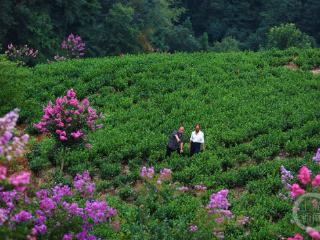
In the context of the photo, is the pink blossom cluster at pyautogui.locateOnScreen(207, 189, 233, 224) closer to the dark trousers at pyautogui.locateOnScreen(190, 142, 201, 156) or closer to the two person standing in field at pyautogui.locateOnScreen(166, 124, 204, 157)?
the two person standing in field at pyautogui.locateOnScreen(166, 124, 204, 157)

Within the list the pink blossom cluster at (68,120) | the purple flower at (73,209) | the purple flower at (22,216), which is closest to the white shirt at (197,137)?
the pink blossom cluster at (68,120)

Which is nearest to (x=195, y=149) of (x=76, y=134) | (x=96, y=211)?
(x=76, y=134)

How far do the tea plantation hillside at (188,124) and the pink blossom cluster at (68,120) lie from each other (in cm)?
241

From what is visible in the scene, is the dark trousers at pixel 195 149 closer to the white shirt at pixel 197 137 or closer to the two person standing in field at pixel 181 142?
the two person standing in field at pixel 181 142

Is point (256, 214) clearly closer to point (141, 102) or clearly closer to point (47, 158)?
point (47, 158)

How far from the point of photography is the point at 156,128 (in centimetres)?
2338

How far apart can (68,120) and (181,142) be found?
195 inches

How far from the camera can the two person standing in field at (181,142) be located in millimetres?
20188

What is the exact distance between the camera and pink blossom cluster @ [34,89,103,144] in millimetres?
17109

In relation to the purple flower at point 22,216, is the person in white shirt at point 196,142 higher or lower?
lower

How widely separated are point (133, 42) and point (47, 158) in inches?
1855

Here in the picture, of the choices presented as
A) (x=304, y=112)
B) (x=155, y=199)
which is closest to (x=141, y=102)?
(x=304, y=112)

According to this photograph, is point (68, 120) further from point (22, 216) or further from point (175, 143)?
point (22, 216)

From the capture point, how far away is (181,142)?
2031 cm
